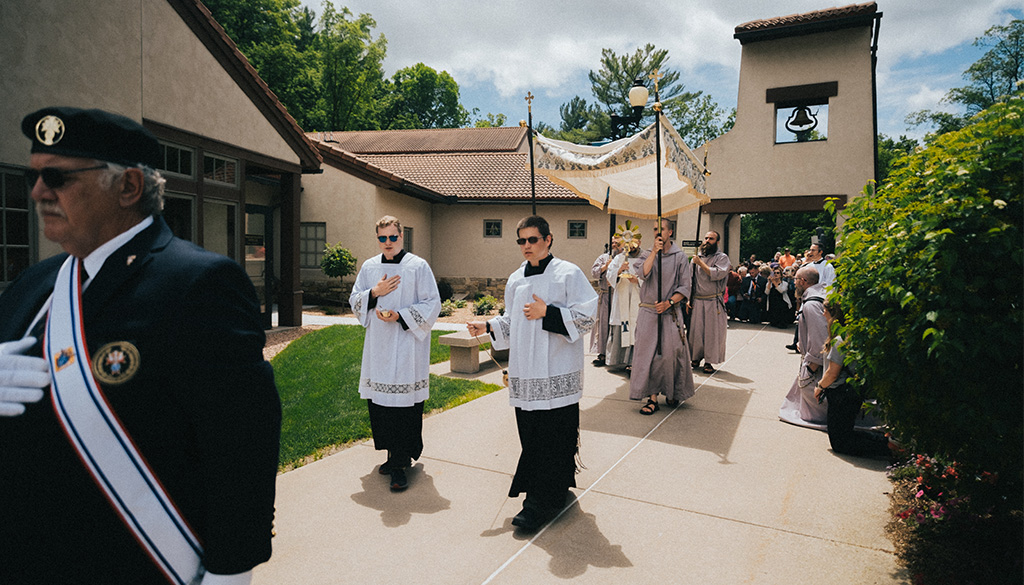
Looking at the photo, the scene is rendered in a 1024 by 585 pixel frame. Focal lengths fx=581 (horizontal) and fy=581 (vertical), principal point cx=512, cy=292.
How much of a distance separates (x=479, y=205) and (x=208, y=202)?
11621mm

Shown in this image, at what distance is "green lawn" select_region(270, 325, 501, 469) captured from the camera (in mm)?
5414

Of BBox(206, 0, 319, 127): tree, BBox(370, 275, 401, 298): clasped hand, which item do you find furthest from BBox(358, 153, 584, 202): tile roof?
BBox(370, 275, 401, 298): clasped hand

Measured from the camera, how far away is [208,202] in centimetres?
1033

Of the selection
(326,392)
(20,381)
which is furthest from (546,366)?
(326,392)

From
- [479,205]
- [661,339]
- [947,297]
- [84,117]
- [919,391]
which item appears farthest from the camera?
[479,205]

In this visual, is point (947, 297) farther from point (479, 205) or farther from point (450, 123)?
point (450, 123)

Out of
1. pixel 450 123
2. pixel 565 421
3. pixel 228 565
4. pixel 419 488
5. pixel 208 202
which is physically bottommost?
pixel 419 488

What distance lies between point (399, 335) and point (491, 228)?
16551 mm

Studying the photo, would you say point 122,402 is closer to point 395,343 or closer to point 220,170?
point 395,343

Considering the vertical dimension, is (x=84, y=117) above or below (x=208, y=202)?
below

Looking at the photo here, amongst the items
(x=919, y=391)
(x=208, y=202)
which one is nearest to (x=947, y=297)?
(x=919, y=391)

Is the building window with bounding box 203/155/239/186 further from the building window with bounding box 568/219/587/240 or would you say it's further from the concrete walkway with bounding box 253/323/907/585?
the building window with bounding box 568/219/587/240

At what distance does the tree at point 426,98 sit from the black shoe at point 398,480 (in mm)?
48569

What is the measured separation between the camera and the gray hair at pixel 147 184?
1423mm
